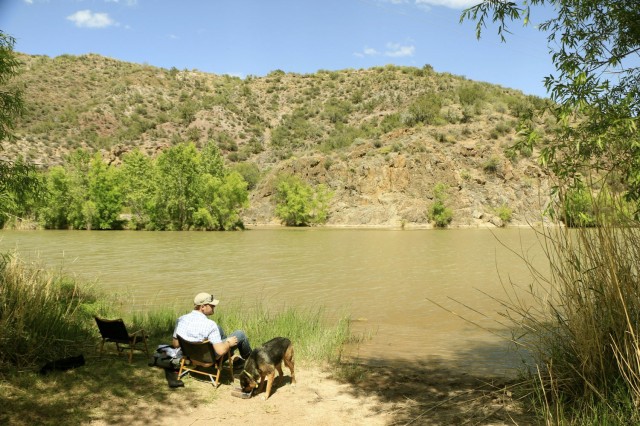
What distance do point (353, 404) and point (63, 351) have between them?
3.95 m

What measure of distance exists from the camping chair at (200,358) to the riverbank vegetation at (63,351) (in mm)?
338

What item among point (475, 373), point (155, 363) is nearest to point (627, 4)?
point (475, 373)

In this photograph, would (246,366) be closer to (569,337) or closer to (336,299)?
(569,337)

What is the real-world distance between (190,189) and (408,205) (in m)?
Result: 22.3

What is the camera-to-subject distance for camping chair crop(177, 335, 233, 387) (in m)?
6.05

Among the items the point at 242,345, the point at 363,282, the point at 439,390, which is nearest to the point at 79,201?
the point at 363,282

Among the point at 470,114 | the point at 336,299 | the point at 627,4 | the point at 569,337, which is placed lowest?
the point at 336,299

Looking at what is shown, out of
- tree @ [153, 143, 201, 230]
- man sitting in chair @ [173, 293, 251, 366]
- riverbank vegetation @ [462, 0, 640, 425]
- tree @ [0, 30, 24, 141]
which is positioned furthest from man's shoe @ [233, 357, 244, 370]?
tree @ [153, 143, 201, 230]

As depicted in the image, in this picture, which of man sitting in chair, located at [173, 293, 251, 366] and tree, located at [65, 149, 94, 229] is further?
tree, located at [65, 149, 94, 229]

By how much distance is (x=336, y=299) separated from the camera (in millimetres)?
13594

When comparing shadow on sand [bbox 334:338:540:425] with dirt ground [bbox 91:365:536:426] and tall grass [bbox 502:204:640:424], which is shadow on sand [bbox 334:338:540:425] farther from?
tall grass [bbox 502:204:640:424]

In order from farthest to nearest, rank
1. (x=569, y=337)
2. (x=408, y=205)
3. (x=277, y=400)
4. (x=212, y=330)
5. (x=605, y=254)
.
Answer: (x=408, y=205)
(x=212, y=330)
(x=277, y=400)
(x=569, y=337)
(x=605, y=254)

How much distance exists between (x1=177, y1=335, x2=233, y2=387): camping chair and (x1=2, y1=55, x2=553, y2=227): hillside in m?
29.7

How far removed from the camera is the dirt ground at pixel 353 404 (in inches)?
195
